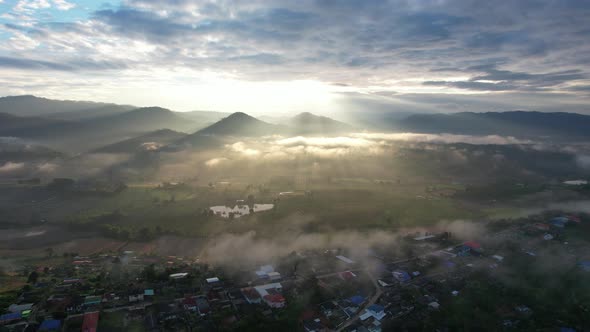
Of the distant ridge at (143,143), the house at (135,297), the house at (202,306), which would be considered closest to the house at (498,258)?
the house at (202,306)

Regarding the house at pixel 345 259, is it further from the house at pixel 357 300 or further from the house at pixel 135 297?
the house at pixel 135 297

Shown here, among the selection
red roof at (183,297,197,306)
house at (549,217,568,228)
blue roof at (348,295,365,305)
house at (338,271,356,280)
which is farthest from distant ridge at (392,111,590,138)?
red roof at (183,297,197,306)

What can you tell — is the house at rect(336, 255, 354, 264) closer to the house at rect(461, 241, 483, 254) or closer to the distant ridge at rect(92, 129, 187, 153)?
the house at rect(461, 241, 483, 254)

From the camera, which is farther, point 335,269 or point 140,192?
point 140,192

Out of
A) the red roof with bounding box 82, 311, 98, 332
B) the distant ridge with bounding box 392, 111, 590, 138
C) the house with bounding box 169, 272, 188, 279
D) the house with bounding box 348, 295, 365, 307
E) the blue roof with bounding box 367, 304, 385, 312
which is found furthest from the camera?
the distant ridge with bounding box 392, 111, 590, 138

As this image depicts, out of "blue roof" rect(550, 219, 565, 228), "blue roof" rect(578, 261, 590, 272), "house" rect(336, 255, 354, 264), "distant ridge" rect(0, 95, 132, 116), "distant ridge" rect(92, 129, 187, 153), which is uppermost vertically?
"distant ridge" rect(0, 95, 132, 116)

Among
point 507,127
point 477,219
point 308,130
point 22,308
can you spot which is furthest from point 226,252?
point 507,127

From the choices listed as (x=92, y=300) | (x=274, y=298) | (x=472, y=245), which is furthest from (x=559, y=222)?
(x=92, y=300)

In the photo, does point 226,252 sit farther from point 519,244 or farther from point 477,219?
point 477,219
